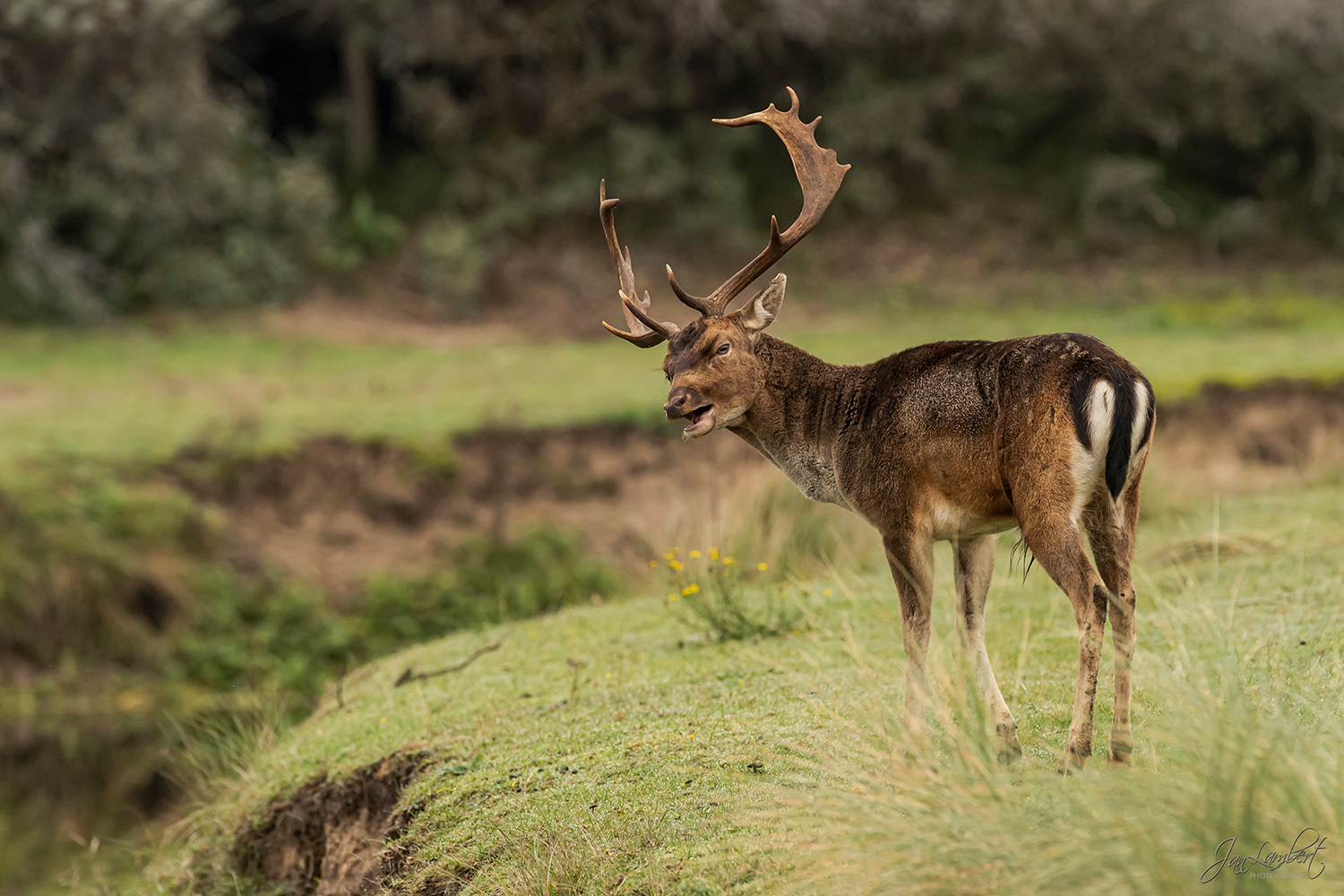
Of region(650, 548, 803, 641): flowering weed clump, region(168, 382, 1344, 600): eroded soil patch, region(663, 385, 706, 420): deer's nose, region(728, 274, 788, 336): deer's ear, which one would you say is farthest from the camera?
region(168, 382, 1344, 600): eroded soil patch

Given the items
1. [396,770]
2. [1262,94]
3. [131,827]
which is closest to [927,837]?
[396,770]

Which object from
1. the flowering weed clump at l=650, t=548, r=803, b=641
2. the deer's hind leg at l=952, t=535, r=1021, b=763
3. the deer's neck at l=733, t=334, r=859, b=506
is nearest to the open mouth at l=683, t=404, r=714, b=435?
the deer's neck at l=733, t=334, r=859, b=506

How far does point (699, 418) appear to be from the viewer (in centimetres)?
613

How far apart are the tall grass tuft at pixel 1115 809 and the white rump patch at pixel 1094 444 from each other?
0.57m

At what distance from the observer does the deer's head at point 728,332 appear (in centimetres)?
609

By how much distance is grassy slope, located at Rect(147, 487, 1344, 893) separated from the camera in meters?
3.97

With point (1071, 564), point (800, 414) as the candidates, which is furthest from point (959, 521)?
point (800, 414)

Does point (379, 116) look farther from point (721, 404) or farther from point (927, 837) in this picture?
point (927, 837)

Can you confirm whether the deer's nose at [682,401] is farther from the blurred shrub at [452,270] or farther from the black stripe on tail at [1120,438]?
the blurred shrub at [452,270]

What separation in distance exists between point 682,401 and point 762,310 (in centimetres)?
65

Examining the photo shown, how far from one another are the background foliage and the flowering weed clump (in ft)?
48.6

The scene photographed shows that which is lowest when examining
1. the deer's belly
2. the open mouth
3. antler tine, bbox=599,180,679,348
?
the deer's belly

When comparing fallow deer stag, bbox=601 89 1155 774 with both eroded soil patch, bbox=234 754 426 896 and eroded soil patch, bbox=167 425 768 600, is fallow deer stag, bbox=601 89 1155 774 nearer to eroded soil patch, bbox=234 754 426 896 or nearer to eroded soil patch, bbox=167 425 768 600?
eroded soil patch, bbox=234 754 426 896

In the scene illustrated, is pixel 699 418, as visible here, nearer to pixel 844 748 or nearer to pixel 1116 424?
pixel 844 748
